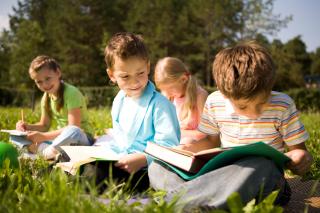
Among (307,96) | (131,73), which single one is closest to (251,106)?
(131,73)

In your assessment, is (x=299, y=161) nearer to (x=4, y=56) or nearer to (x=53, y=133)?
(x=53, y=133)

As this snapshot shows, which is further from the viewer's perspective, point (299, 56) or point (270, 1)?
point (299, 56)

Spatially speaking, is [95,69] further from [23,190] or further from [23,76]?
[23,190]

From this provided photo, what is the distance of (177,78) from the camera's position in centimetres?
403

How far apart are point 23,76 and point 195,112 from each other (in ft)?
79.4

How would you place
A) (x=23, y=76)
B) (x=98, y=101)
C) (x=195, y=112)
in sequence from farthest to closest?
(x=23, y=76) < (x=98, y=101) < (x=195, y=112)

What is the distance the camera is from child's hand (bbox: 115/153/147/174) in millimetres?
2289

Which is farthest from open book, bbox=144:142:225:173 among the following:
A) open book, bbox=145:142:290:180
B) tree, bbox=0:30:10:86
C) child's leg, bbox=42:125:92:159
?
tree, bbox=0:30:10:86

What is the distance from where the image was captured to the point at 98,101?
49.5 ft

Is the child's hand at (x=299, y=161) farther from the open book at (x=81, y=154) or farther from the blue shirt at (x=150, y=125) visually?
the open book at (x=81, y=154)

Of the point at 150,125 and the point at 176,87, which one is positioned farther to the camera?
the point at 176,87

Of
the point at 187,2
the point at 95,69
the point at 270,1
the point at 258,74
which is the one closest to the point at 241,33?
the point at 270,1

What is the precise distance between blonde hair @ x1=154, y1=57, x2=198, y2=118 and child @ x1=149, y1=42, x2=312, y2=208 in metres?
1.50

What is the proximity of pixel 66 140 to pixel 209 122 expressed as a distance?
1.65 meters
